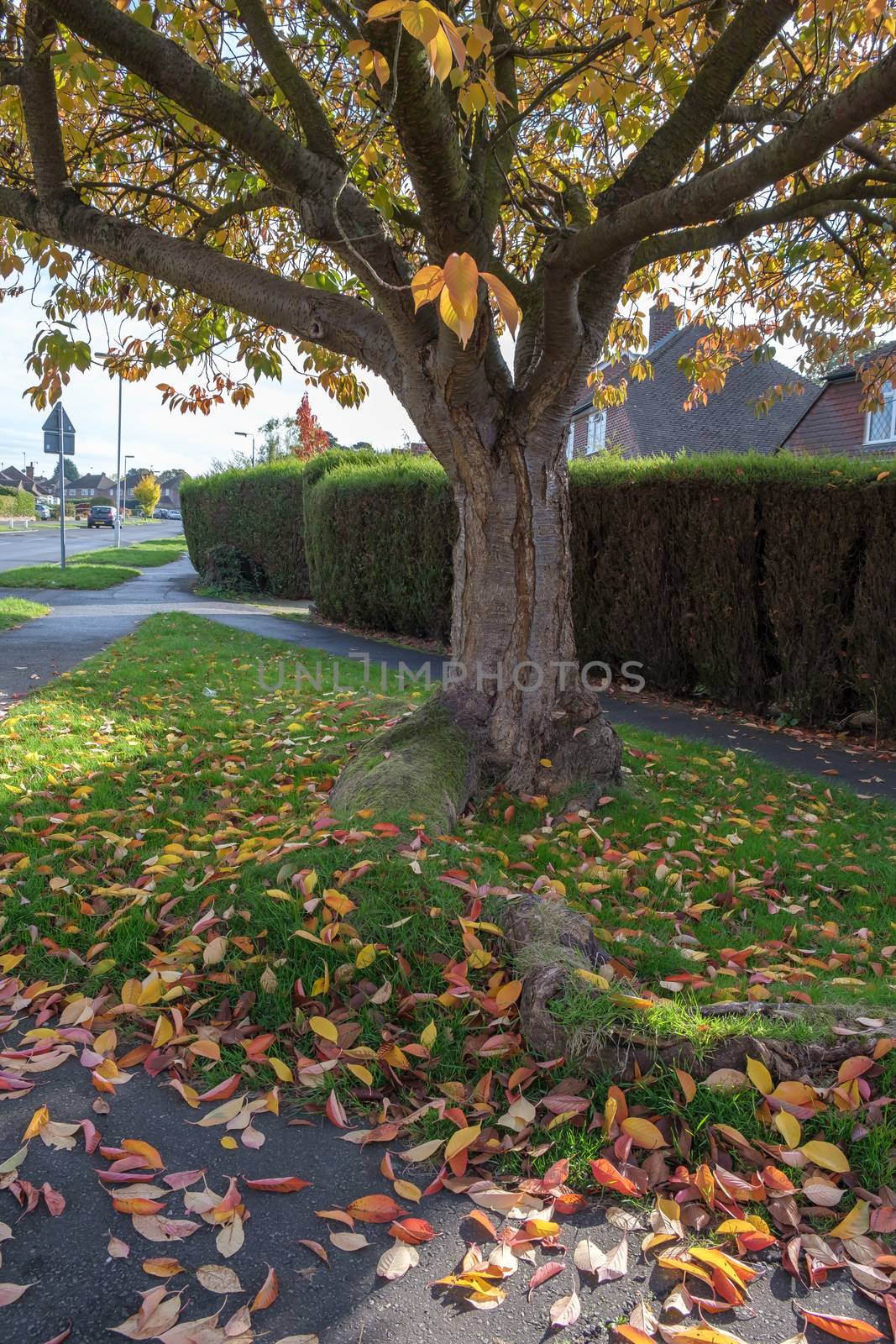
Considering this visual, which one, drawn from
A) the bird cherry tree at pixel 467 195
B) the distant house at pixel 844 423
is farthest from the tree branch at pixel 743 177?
the distant house at pixel 844 423

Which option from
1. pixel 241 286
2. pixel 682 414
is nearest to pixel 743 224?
pixel 241 286

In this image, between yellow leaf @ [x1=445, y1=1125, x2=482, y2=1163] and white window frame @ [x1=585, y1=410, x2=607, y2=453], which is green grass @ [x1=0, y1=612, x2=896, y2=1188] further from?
white window frame @ [x1=585, y1=410, x2=607, y2=453]

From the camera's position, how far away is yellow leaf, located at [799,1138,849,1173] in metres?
2.14

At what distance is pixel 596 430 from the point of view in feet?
101

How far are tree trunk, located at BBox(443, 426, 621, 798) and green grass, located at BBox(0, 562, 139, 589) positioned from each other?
1465cm

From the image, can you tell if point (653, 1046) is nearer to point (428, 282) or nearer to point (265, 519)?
point (428, 282)

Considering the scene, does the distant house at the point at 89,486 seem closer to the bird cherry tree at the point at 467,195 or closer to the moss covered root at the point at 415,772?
A: the bird cherry tree at the point at 467,195

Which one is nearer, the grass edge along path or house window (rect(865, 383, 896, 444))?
the grass edge along path

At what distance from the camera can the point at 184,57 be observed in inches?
153

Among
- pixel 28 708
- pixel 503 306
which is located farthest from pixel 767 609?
pixel 503 306

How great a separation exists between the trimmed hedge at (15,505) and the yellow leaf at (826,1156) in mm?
75516

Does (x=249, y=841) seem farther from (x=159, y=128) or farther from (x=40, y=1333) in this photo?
(x=159, y=128)

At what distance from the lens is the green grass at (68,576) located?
17.3 meters

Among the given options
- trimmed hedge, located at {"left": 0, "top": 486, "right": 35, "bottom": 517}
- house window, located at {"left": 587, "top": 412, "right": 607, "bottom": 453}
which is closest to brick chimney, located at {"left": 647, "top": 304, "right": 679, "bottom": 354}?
house window, located at {"left": 587, "top": 412, "right": 607, "bottom": 453}
